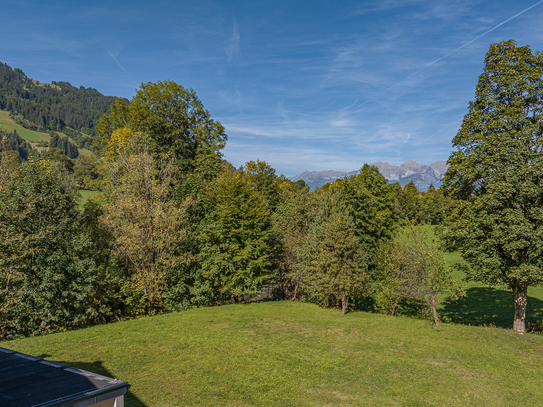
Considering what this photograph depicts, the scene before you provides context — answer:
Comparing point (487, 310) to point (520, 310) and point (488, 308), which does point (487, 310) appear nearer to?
point (488, 308)

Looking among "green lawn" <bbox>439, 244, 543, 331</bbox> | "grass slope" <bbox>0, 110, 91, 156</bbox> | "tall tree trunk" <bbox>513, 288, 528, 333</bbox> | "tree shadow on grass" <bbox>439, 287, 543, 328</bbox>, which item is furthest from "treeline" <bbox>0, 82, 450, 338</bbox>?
"grass slope" <bbox>0, 110, 91, 156</bbox>

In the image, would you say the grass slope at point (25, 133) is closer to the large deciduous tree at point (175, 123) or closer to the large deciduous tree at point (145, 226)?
the large deciduous tree at point (175, 123)

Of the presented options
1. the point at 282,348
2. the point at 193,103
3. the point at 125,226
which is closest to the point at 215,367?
the point at 282,348

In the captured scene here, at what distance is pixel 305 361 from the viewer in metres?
12.4

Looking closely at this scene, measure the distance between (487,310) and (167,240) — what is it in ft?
89.2

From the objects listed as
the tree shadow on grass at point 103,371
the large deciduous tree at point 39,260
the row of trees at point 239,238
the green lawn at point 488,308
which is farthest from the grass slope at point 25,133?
the green lawn at point 488,308

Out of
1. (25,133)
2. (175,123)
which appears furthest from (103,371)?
(25,133)

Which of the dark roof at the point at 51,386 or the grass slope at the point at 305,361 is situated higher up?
the dark roof at the point at 51,386

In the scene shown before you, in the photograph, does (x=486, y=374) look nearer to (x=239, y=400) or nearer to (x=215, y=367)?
(x=239, y=400)

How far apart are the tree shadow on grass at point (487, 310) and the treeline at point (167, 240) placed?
5099 mm

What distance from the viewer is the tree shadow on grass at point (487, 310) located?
22633 millimetres

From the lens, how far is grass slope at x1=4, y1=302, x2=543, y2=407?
9.54m

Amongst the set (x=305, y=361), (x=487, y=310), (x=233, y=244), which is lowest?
(x=487, y=310)

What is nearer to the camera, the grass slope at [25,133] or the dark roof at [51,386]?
the dark roof at [51,386]
